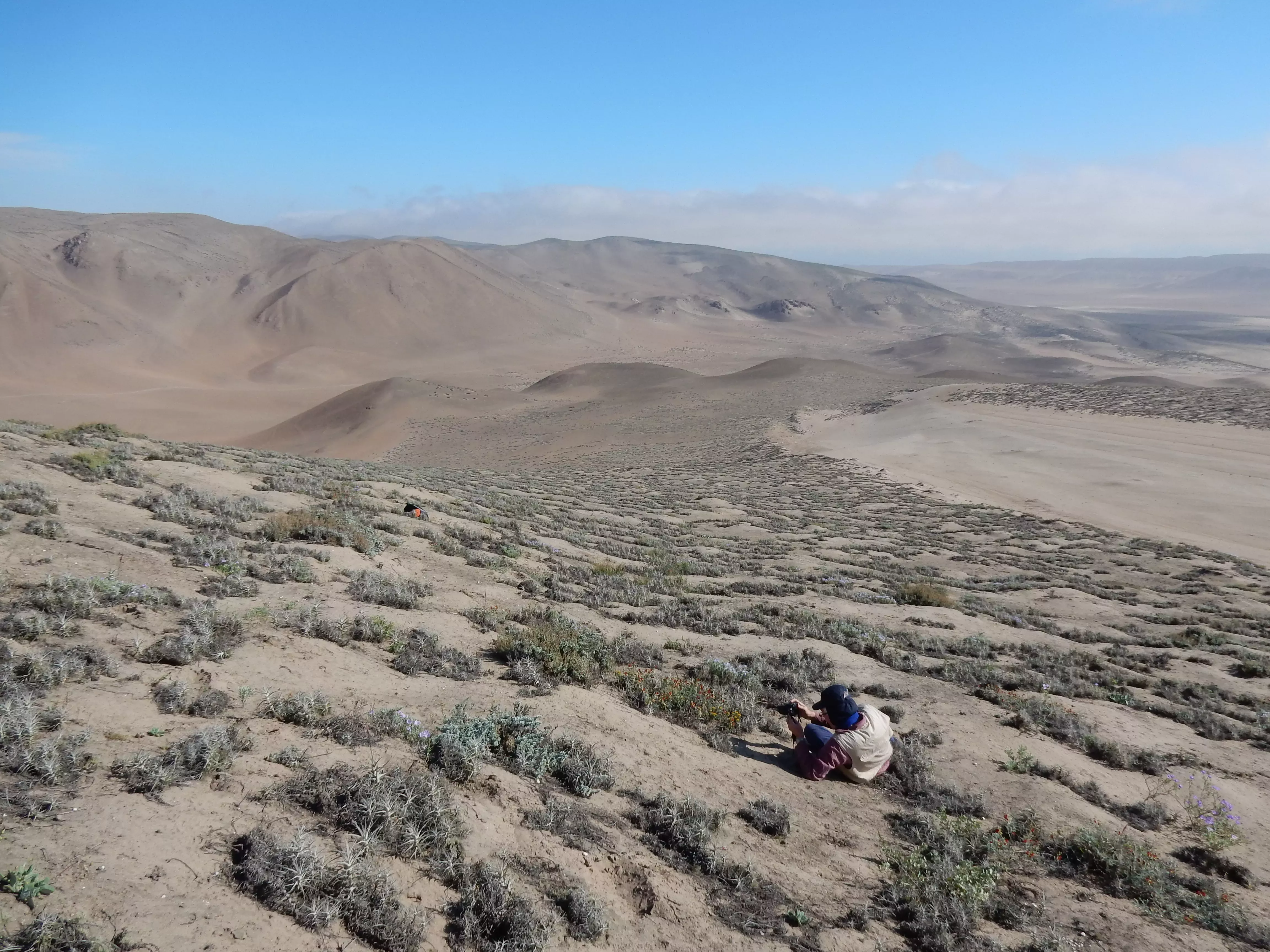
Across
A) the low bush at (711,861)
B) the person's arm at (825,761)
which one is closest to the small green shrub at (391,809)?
the low bush at (711,861)

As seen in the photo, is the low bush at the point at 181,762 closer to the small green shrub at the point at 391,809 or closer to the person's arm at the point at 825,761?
the small green shrub at the point at 391,809

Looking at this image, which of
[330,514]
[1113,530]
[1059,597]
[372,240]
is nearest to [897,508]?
[1113,530]

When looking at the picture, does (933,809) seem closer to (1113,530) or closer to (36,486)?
(36,486)

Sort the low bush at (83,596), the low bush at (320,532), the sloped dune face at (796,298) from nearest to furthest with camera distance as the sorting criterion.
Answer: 1. the low bush at (83,596)
2. the low bush at (320,532)
3. the sloped dune face at (796,298)

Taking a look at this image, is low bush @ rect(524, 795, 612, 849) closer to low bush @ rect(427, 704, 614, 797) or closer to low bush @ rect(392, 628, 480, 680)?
low bush @ rect(427, 704, 614, 797)

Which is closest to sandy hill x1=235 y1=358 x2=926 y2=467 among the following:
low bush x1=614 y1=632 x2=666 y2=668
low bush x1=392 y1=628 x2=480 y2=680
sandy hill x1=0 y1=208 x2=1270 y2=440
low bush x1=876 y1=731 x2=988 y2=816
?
sandy hill x1=0 y1=208 x2=1270 y2=440

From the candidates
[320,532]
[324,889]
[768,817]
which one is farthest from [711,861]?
[320,532]
